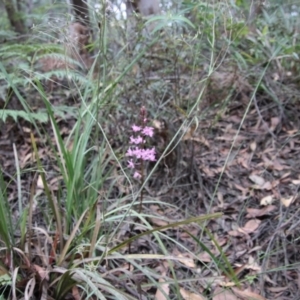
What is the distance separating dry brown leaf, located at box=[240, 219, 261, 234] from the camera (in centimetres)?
207

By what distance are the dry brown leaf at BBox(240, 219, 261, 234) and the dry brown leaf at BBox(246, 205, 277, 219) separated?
4 centimetres

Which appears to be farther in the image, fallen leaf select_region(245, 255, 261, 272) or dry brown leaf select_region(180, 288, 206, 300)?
fallen leaf select_region(245, 255, 261, 272)

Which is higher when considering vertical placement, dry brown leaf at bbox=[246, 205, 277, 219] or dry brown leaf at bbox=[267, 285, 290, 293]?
dry brown leaf at bbox=[246, 205, 277, 219]

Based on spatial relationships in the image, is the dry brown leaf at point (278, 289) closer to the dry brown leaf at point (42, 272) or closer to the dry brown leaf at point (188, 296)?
the dry brown leaf at point (188, 296)

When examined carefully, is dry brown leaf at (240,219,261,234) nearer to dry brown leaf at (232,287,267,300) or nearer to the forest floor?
the forest floor

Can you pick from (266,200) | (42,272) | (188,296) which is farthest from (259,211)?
(42,272)

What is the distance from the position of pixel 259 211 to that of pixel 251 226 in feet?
0.39

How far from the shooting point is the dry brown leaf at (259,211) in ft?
7.04

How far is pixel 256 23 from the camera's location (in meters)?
3.09

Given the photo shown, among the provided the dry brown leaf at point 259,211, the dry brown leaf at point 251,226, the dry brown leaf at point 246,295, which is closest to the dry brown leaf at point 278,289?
the dry brown leaf at point 246,295

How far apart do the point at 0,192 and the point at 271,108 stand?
6.49ft

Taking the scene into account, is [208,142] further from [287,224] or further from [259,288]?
[259,288]

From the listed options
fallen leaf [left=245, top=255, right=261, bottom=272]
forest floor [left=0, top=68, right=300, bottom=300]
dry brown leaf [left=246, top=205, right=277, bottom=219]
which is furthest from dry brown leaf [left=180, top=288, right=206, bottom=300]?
dry brown leaf [left=246, top=205, right=277, bottom=219]

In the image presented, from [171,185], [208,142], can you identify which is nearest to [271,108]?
[208,142]
